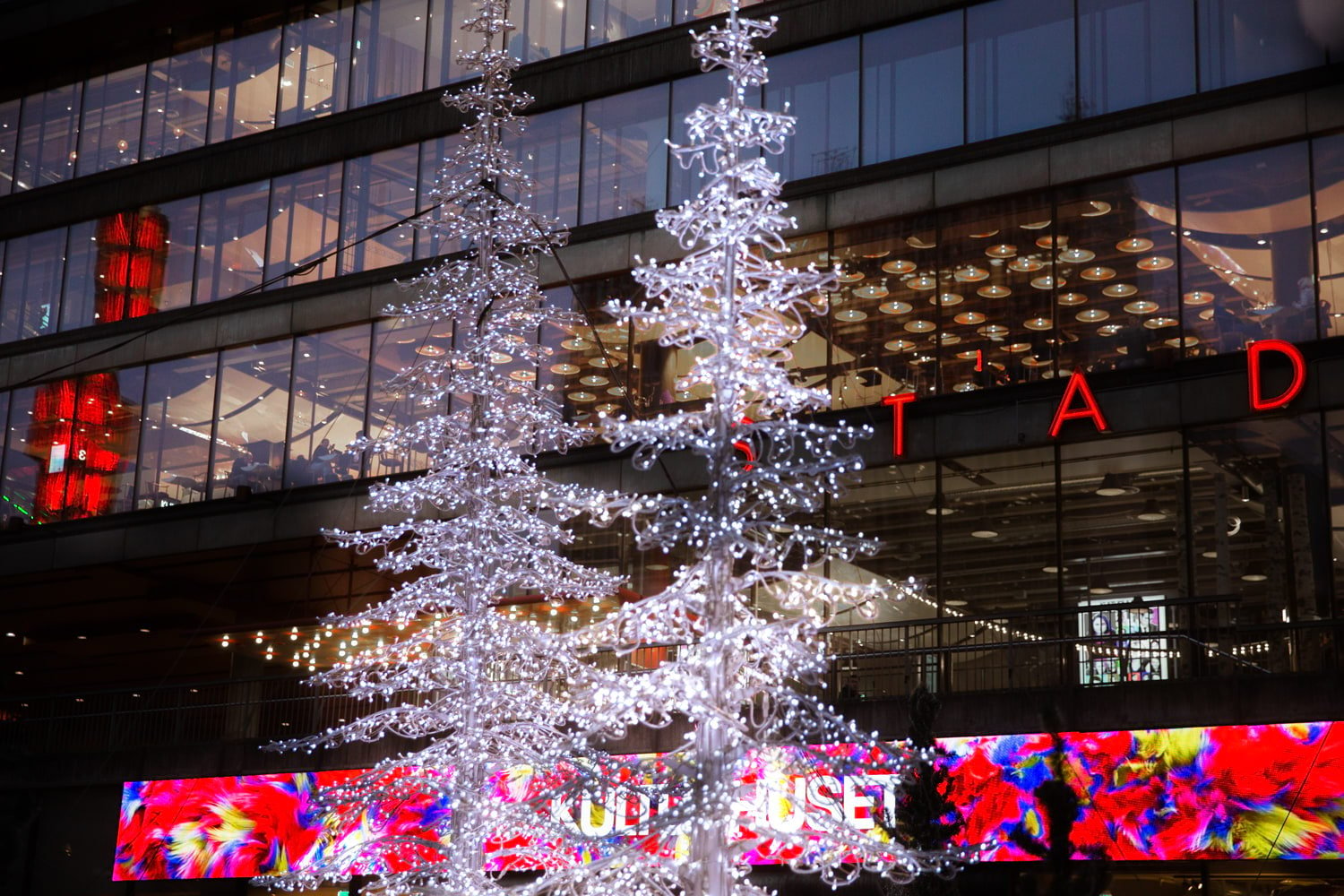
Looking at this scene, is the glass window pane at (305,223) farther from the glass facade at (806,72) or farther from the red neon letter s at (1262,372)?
the red neon letter s at (1262,372)

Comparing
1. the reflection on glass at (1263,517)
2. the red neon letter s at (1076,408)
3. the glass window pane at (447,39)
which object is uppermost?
the glass window pane at (447,39)

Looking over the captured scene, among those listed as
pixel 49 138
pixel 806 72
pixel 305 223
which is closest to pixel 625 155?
pixel 806 72

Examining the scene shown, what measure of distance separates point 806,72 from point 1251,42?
9098 mm

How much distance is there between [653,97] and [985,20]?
769cm

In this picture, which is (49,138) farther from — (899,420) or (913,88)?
(899,420)

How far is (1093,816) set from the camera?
78.2ft

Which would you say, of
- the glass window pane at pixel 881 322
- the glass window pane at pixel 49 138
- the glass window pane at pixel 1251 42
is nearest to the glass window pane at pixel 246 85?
the glass window pane at pixel 49 138

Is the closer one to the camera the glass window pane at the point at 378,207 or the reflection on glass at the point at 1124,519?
the reflection on glass at the point at 1124,519

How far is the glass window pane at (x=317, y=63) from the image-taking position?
131 feet

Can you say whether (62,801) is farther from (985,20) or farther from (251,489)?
(985,20)

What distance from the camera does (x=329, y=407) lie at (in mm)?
37031

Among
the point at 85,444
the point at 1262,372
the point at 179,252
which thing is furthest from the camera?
the point at 179,252

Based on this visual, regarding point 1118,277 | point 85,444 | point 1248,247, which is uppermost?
point 1248,247

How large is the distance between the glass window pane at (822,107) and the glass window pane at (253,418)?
44.1 ft
